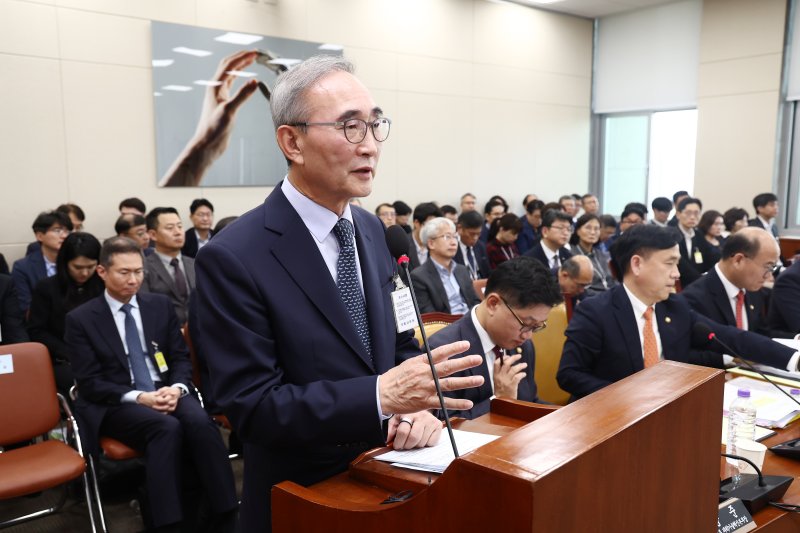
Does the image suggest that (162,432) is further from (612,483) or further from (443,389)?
(612,483)

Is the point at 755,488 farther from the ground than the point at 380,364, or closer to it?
closer to it

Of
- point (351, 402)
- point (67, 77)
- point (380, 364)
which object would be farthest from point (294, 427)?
point (67, 77)

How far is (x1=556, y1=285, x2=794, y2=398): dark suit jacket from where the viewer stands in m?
2.45

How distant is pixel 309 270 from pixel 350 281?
0.11 meters

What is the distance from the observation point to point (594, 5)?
31.9 feet

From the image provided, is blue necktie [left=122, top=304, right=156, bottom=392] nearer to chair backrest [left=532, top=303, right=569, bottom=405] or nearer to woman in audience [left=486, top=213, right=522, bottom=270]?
chair backrest [left=532, top=303, right=569, bottom=405]

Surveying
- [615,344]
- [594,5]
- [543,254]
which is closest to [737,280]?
[615,344]

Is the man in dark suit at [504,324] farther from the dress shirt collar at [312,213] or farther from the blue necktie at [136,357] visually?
the blue necktie at [136,357]

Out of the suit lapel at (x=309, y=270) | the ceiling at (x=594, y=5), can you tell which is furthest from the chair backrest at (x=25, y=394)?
the ceiling at (x=594, y=5)

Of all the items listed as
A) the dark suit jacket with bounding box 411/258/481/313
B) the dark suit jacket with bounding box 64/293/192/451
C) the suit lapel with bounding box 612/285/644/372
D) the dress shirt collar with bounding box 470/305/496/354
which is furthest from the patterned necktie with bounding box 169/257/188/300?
the suit lapel with bounding box 612/285/644/372

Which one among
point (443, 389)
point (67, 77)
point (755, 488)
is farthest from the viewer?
point (67, 77)

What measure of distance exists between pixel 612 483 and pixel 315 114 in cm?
79

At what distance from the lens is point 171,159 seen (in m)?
6.38

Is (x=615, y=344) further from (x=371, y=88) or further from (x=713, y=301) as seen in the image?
(x=371, y=88)
